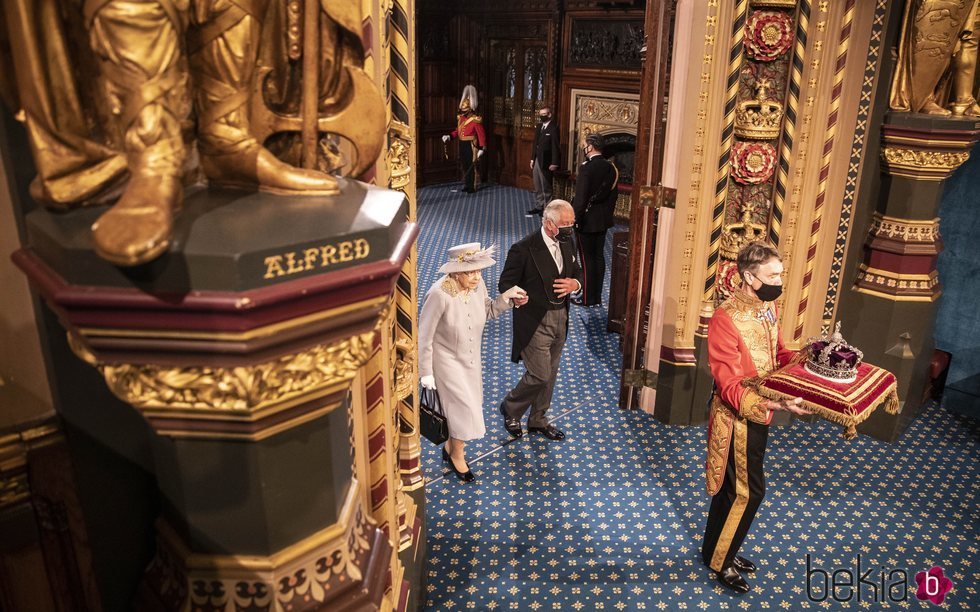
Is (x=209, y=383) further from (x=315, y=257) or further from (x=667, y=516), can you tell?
(x=667, y=516)

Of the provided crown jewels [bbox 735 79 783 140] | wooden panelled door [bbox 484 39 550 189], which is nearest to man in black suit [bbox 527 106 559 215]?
wooden panelled door [bbox 484 39 550 189]

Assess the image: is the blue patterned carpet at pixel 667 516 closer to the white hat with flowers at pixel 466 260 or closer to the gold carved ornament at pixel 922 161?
the white hat with flowers at pixel 466 260

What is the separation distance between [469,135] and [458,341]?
967 cm

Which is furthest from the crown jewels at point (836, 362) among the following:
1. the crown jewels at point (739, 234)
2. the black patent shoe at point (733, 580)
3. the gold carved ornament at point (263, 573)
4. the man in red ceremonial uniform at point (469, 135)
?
the man in red ceremonial uniform at point (469, 135)

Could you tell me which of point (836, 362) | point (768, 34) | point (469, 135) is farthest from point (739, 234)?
point (469, 135)

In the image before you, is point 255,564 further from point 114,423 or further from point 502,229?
point 502,229

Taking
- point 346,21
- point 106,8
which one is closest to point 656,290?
point 346,21

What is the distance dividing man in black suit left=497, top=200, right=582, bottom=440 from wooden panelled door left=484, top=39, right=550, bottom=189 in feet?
28.3

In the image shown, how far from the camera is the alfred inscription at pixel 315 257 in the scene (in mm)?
1099

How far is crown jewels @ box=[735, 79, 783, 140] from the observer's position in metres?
4.85

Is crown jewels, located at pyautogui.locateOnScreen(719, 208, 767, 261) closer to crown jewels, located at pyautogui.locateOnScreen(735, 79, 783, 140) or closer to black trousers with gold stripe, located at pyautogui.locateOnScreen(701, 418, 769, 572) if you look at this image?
crown jewels, located at pyautogui.locateOnScreen(735, 79, 783, 140)

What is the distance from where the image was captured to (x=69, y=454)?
1470mm

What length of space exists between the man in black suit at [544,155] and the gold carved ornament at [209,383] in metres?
11.2

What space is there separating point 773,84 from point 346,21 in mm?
4132
